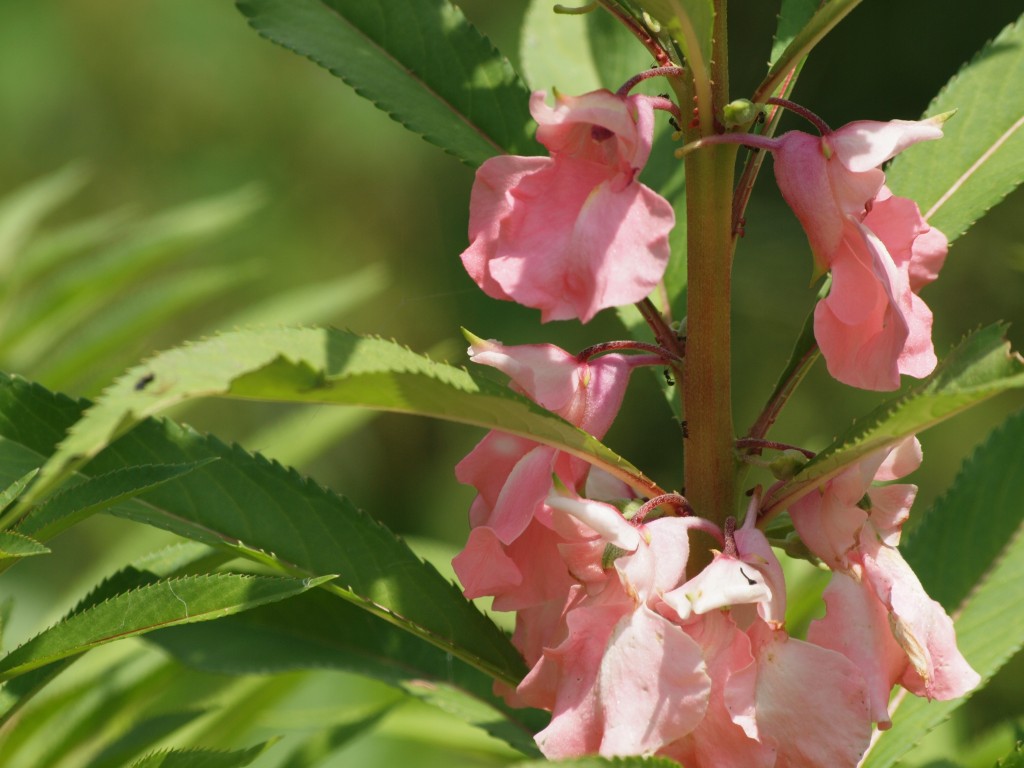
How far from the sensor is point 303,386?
1.54ft

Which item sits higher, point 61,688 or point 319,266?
point 61,688

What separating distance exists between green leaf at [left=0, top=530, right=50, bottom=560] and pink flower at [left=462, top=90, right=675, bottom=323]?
0.77 ft

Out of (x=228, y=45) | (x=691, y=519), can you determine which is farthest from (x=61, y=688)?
(x=228, y=45)

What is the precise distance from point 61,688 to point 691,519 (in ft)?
1.79

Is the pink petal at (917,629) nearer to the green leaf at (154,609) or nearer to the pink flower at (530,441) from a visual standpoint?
the pink flower at (530,441)

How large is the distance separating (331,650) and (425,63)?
0.38 meters

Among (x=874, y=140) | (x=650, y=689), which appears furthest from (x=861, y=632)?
(x=874, y=140)

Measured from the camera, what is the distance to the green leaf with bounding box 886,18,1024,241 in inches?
29.9

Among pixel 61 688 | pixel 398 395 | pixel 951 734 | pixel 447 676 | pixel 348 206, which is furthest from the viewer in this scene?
pixel 348 206

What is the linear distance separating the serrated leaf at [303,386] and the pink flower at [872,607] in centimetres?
13

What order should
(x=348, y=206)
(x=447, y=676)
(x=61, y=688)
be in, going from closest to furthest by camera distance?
(x=447, y=676), (x=61, y=688), (x=348, y=206)

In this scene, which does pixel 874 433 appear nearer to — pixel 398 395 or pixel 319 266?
pixel 398 395

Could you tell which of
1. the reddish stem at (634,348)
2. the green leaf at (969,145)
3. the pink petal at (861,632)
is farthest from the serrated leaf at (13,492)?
the green leaf at (969,145)

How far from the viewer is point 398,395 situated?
502 mm
